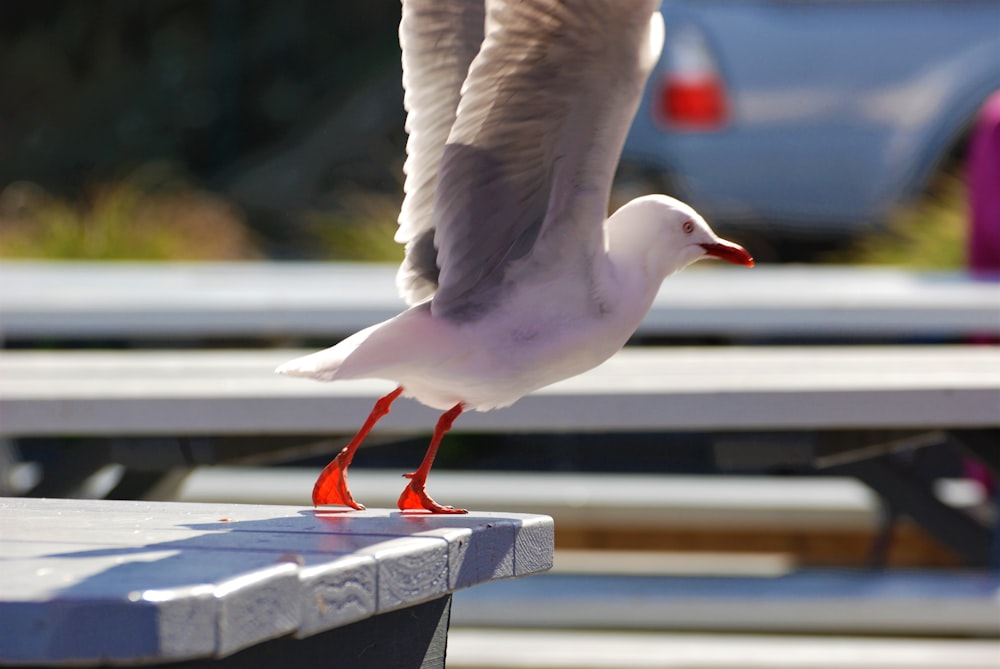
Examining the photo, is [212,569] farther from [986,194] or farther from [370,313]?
[986,194]

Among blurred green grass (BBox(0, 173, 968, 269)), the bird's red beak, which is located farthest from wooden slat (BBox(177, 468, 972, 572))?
blurred green grass (BBox(0, 173, 968, 269))

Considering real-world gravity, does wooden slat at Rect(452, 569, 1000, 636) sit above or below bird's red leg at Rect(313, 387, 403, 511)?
below

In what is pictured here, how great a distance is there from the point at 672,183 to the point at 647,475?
278 centimetres

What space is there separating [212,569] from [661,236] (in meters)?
0.87

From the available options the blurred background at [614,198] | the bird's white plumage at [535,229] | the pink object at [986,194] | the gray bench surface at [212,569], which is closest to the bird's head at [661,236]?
the bird's white plumage at [535,229]

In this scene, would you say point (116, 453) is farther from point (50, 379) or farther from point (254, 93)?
point (254, 93)

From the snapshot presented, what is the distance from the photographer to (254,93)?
14.1m

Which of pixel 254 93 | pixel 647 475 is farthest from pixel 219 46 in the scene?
pixel 647 475

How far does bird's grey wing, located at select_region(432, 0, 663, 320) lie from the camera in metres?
1.94

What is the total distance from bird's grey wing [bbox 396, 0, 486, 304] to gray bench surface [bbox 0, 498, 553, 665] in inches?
16.5

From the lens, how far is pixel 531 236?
2041 millimetres

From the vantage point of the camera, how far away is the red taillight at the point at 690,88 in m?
6.87

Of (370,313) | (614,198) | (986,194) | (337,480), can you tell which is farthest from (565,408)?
A: (614,198)

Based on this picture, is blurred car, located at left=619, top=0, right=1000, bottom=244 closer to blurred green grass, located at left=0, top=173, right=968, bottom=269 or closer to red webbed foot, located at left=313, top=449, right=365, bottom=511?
blurred green grass, located at left=0, top=173, right=968, bottom=269
